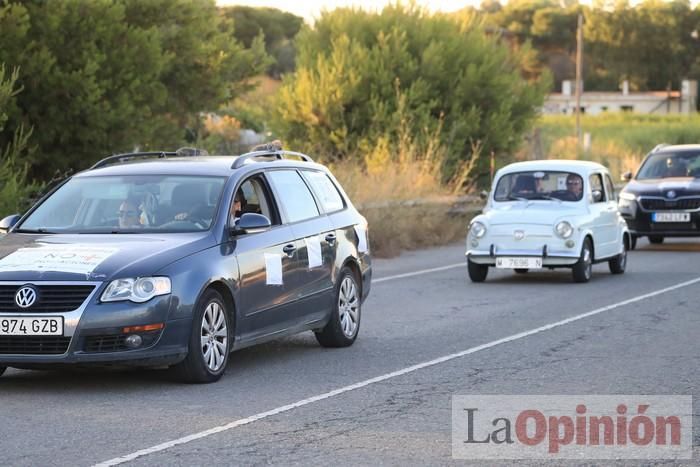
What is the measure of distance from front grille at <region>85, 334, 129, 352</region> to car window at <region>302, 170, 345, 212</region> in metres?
3.32

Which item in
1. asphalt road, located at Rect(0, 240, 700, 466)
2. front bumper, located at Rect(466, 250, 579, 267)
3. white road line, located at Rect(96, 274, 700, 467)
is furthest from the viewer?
front bumper, located at Rect(466, 250, 579, 267)

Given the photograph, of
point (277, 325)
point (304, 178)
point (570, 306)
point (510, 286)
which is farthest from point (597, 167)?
point (277, 325)

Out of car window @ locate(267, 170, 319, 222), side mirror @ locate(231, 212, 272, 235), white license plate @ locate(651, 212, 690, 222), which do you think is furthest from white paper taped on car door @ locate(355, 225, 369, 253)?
white license plate @ locate(651, 212, 690, 222)

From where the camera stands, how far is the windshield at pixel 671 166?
84.8ft

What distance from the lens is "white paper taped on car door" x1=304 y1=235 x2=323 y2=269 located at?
468 inches

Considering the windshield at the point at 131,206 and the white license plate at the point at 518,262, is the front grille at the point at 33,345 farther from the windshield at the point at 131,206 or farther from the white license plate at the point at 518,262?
the white license plate at the point at 518,262

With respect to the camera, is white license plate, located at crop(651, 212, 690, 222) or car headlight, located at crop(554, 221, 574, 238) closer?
car headlight, located at crop(554, 221, 574, 238)

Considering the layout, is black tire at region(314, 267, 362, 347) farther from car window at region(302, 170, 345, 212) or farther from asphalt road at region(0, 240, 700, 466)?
car window at region(302, 170, 345, 212)

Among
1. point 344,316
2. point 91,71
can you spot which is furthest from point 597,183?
point 344,316

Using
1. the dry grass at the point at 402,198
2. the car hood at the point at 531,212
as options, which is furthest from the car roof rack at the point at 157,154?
the dry grass at the point at 402,198

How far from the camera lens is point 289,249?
1156 cm

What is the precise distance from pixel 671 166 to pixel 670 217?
149cm

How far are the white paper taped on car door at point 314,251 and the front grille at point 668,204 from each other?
14.0 meters

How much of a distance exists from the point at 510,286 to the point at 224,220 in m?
8.38
